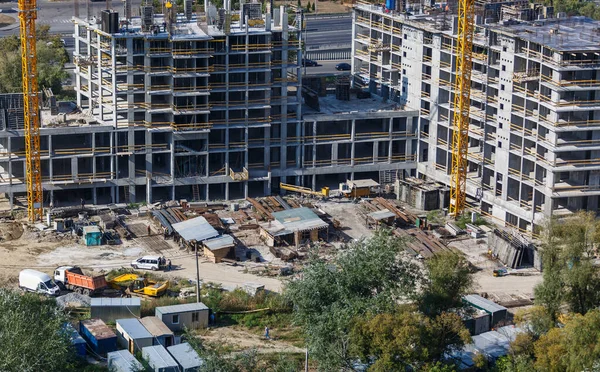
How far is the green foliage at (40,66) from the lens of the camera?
116812 mm

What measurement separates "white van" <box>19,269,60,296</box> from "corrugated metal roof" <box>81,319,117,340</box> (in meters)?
6.49

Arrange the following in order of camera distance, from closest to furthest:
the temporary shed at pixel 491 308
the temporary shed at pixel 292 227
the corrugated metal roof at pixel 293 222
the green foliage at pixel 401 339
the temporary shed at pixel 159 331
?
the green foliage at pixel 401 339
the temporary shed at pixel 159 331
the temporary shed at pixel 491 308
the temporary shed at pixel 292 227
the corrugated metal roof at pixel 293 222

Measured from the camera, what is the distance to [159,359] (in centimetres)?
7025

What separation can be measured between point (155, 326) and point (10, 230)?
22.2m

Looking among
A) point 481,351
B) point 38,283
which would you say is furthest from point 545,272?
point 38,283

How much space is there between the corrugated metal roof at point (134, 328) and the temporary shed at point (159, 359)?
1.26 m

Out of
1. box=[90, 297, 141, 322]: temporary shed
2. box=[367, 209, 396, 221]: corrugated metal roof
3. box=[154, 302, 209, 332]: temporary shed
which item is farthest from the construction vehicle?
box=[90, 297, 141, 322]: temporary shed

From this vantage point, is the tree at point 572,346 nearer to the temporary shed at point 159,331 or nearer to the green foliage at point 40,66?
the temporary shed at point 159,331

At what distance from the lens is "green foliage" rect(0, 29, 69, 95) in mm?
116812

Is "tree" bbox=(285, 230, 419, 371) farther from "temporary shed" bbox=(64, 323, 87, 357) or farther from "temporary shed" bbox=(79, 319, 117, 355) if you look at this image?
"temporary shed" bbox=(64, 323, 87, 357)

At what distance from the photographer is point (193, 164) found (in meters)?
99.6

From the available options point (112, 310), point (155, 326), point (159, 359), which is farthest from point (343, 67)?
point (159, 359)

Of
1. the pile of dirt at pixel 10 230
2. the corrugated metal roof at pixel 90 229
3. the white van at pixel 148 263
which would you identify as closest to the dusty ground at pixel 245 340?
the white van at pixel 148 263

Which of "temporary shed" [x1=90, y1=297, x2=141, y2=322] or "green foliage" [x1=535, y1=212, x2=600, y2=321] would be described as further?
"temporary shed" [x1=90, y1=297, x2=141, y2=322]
